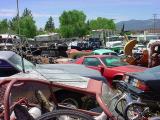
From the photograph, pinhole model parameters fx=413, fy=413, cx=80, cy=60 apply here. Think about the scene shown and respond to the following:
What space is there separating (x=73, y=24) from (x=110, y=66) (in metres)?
86.1

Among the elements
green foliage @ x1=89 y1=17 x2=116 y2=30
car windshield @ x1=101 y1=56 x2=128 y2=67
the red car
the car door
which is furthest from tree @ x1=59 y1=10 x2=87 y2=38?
car windshield @ x1=101 y1=56 x2=128 y2=67

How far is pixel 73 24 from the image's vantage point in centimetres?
10125

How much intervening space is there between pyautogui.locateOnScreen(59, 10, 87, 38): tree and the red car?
275ft

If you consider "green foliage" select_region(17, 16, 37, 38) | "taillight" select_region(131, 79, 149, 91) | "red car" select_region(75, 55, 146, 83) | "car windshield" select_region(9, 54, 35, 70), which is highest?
"green foliage" select_region(17, 16, 37, 38)

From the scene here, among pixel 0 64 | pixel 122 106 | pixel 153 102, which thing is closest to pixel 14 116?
pixel 122 106

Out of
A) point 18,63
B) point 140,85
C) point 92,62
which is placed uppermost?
point 18,63

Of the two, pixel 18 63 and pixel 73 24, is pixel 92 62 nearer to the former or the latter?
pixel 18 63

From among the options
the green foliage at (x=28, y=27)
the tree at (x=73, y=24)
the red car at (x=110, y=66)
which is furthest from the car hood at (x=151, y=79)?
the tree at (x=73, y=24)

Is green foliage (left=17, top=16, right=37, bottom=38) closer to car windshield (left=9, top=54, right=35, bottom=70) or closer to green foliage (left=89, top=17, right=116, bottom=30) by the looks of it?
green foliage (left=89, top=17, right=116, bottom=30)

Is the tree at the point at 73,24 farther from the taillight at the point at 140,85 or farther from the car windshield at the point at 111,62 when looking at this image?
the taillight at the point at 140,85

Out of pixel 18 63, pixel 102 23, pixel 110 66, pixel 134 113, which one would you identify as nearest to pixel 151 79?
pixel 134 113

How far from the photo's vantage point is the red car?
1495cm

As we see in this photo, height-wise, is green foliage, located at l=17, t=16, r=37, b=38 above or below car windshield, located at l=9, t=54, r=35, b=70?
above

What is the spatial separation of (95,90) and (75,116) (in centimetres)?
76
